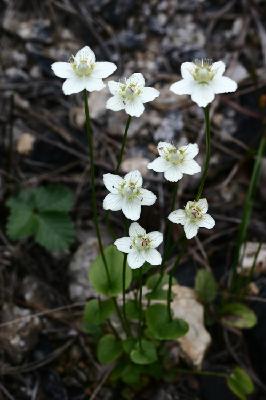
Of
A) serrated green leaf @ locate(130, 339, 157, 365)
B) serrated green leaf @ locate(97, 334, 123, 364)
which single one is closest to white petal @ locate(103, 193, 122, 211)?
serrated green leaf @ locate(130, 339, 157, 365)

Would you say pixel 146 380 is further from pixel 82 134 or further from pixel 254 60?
pixel 254 60

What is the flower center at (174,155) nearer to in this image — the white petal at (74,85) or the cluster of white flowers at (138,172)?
the cluster of white flowers at (138,172)

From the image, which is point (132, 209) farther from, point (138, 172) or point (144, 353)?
point (144, 353)

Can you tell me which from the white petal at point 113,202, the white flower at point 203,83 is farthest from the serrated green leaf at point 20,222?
the white flower at point 203,83

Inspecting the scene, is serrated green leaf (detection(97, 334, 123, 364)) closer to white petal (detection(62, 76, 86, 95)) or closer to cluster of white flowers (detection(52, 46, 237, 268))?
cluster of white flowers (detection(52, 46, 237, 268))

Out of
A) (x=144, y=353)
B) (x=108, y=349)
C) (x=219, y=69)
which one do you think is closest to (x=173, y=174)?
(x=219, y=69)

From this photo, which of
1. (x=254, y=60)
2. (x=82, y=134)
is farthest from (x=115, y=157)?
(x=254, y=60)
